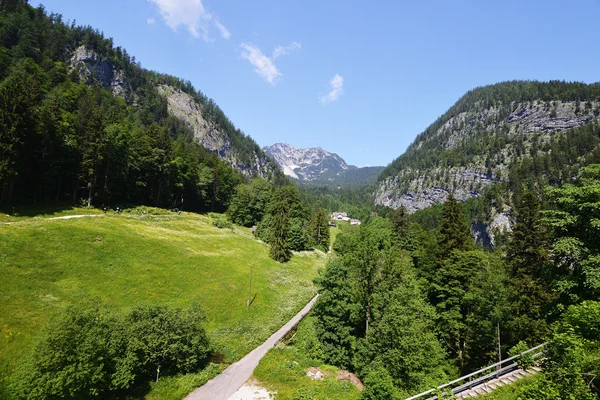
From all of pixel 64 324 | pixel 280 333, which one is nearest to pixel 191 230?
pixel 280 333

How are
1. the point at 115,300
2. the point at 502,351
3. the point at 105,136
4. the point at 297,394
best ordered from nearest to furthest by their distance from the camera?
the point at 297,394, the point at 502,351, the point at 115,300, the point at 105,136

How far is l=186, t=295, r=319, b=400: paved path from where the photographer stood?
80.9 ft

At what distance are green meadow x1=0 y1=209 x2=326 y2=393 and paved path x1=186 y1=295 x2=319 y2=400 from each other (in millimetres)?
1317

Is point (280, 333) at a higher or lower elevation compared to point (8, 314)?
lower

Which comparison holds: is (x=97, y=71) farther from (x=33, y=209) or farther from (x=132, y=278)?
(x=132, y=278)

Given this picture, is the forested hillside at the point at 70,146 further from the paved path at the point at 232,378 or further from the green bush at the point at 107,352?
the paved path at the point at 232,378

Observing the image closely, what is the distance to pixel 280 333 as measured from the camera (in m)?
38.3

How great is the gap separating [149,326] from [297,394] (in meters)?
14.5

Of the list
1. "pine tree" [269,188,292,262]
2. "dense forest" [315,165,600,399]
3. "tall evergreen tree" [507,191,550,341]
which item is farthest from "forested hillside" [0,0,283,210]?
"tall evergreen tree" [507,191,550,341]

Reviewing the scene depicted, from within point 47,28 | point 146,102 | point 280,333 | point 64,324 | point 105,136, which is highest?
point 47,28

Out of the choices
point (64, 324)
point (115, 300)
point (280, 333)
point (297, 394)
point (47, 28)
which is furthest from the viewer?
point (47, 28)

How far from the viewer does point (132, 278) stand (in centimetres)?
3906

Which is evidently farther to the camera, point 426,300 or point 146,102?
point 146,102

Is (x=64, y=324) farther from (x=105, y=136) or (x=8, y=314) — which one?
(x=105, y=136)
